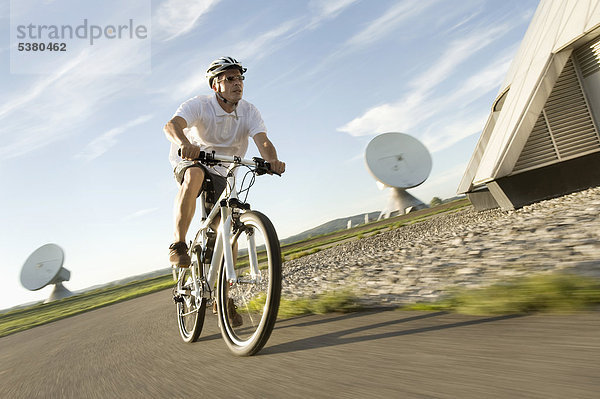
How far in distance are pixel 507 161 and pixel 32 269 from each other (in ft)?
176

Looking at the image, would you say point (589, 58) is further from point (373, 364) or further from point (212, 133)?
point (373, 364)

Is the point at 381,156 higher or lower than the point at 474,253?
higher

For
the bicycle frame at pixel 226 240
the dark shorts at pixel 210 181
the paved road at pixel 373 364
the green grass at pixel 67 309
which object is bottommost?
the green grass at pixel 67 309

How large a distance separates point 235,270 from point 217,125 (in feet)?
5.57

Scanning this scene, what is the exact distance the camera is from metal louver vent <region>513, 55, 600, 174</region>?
10.8 m

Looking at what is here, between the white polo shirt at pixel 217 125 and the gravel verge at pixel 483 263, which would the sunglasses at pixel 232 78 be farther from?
the gravel verge at pixel 483 263

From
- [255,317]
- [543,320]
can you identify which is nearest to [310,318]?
[255,317]

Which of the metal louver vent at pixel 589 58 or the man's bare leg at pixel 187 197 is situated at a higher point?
the metal louver vent at pixel 589 58

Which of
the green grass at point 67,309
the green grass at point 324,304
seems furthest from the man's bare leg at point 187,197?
the green grass at point 67,309

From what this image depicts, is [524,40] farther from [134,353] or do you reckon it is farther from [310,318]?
[134,353]

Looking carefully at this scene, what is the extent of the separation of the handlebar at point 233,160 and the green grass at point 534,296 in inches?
74.4

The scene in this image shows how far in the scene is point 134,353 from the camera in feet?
12.1

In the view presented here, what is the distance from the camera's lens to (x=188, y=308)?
159 inches

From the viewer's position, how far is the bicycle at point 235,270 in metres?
2.55
